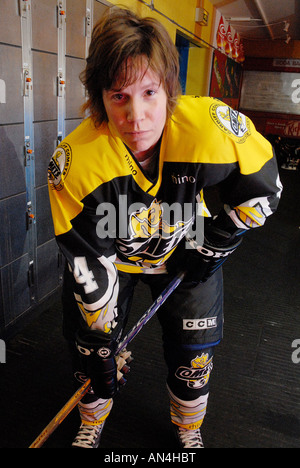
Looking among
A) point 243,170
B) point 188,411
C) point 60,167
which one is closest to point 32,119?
point 60,167

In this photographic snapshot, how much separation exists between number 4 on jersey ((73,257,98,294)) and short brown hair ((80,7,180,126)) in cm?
48

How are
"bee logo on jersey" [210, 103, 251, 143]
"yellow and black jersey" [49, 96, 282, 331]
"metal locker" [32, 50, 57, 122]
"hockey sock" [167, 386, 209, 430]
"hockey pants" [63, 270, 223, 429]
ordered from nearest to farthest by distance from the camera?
1. "yellow and black jersey" [49, 96, 282, 331]
2. "bee logo on jersey" [210, 103, 251, 143]
3. "hockey pants" [63, 270, 223, 429]
4. "hockey sock" [167, 386, 209, 430]
5. "metal locker" [32, 50, 57, 122]

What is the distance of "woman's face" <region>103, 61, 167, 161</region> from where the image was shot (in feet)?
3.01

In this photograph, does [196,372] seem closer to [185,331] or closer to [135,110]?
[185,331]

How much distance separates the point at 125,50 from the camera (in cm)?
89

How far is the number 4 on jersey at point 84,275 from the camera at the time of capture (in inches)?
43.0

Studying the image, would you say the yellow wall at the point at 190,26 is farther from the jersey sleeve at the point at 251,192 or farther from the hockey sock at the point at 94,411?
the hockey sock at the point at 94,411

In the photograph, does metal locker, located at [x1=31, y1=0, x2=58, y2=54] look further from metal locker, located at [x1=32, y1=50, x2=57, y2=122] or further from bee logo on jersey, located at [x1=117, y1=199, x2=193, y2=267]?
bee logo on jersey, located at [x1=117, y1=199, x2=193, y2=267]

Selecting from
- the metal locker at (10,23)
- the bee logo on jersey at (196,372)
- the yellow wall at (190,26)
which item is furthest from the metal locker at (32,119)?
the bee logo on jersey at (196,372)

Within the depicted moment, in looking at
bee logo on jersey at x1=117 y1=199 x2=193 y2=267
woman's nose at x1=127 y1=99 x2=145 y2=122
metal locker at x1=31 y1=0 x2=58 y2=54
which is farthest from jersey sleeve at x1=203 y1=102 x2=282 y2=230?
metal locker at x1=31 y1=0 x2=58 y2=54

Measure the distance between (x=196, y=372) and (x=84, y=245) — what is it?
636 millimetres

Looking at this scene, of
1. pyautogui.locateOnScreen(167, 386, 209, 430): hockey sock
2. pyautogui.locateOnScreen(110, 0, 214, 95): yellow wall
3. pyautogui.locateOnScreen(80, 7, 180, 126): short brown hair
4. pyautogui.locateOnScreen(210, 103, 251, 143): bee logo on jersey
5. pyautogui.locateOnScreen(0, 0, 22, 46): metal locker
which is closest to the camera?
pyautogui.locateOnScreen(80, 7, 180, 126): short brown hair

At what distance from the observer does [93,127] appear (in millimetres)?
1078

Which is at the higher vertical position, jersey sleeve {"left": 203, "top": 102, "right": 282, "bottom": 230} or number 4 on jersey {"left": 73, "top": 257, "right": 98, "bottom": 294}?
jersey sleeve {"left": 203, "top": 102, "right": 282, "bottom": 230}
